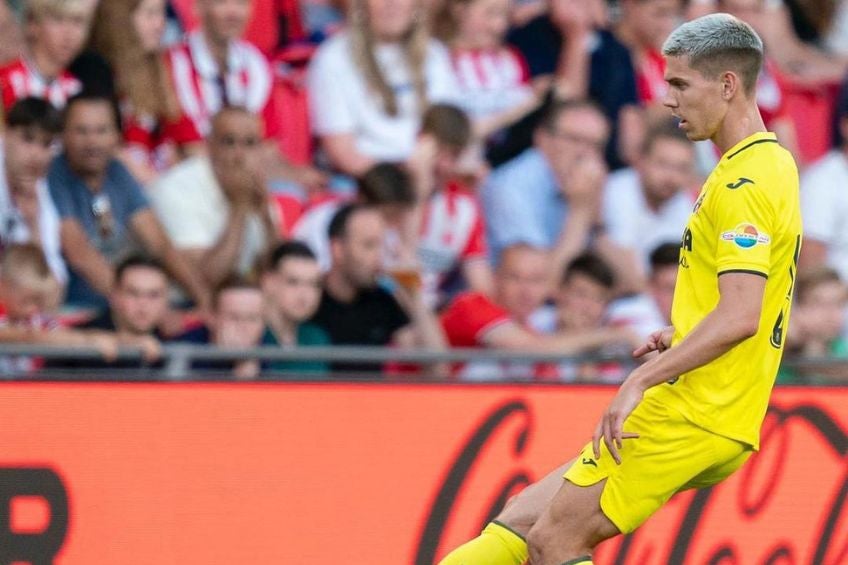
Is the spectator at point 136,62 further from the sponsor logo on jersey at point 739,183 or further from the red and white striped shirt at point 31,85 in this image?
the sponsor logo on jersey at point 739,183

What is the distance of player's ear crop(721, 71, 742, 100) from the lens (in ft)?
15.1

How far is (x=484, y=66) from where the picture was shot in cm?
912

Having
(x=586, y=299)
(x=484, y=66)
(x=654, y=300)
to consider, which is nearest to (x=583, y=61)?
(x=484, y=66)

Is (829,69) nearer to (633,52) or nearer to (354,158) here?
(633,52)

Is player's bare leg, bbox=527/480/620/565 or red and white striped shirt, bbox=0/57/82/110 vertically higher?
red and white striped shirt, bbox=0/57/82/110

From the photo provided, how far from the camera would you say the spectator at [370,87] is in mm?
8508

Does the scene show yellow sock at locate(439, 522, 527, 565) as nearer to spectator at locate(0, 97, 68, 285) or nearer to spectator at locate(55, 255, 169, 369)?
spectator at locate(55, 255, 169, 369)

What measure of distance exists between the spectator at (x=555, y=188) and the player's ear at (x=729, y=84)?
396 cm

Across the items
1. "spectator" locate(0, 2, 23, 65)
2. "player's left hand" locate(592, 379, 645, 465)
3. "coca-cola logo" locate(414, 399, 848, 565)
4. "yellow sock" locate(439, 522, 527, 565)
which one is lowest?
"coca-cola logo" locate(414, 399, 848, 565)

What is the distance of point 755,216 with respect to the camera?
448 cm

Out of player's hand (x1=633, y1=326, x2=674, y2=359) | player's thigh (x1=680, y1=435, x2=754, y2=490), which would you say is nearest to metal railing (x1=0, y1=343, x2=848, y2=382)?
player's hand (x1=633, y1=326, x2=674, y2=359)

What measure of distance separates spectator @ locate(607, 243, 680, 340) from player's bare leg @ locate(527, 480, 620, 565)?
3.49 meters

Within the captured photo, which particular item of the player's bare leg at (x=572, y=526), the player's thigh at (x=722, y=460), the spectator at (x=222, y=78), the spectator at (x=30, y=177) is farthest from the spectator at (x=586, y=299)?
the player's bare leg at (x=572, y=526)

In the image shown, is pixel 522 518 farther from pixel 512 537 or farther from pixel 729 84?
pixel 729 84
